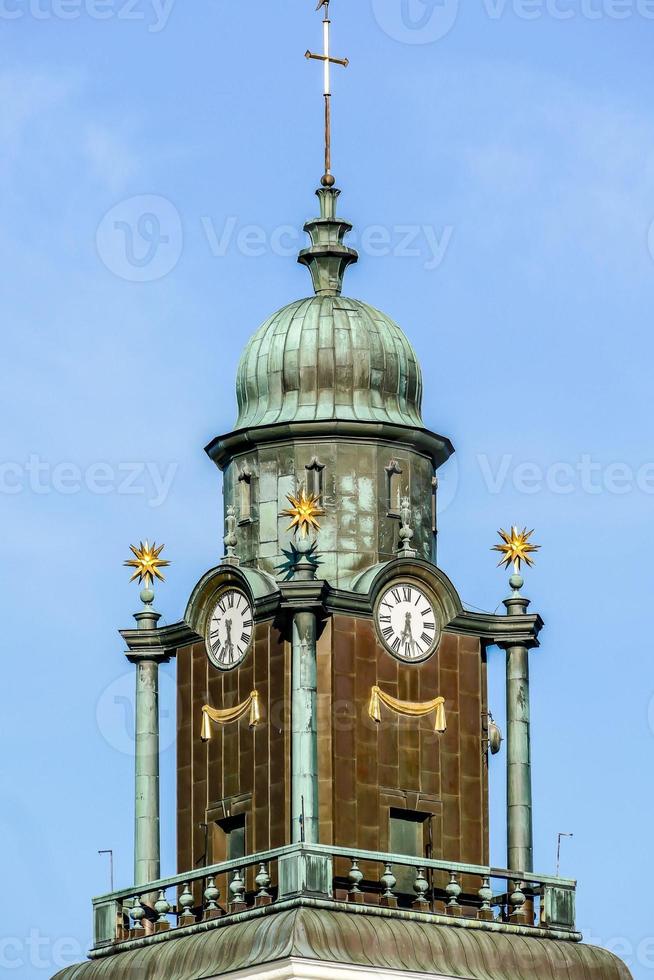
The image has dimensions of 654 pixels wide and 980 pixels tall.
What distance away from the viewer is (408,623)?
322 feet

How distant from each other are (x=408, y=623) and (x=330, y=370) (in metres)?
5.38

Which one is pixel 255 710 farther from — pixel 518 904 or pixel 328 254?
pixel 328 254

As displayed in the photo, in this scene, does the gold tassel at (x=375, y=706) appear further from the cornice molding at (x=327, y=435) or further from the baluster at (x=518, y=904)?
the cornice molding at (x=327, y=435)

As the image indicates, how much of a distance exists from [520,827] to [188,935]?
276 inches

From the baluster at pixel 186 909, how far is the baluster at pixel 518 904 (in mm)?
6141

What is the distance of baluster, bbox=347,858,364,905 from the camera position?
3713 inches

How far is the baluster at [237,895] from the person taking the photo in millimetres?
95000

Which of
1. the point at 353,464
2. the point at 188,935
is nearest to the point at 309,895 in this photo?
the point at 188,935

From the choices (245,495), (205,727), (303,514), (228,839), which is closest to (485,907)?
(228,839)

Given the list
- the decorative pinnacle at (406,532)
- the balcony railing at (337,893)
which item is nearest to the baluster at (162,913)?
the balcony railing at (337,893)

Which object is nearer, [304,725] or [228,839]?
[304,725]

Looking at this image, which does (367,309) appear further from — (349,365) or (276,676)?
(276,676)

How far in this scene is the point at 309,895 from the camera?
307 ft

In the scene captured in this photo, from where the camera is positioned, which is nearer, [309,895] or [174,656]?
[309,895]
